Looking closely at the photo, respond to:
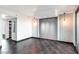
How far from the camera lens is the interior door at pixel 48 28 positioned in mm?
8180

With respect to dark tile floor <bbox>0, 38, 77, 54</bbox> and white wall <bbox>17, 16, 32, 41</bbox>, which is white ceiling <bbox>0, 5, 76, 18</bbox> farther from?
dark tile floor <bbox>0, 38, 77, 54</bbox>

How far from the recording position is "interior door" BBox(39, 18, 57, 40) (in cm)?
818

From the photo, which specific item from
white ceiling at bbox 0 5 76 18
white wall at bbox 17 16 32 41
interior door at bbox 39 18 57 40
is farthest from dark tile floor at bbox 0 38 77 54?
interior door at bbox 39 18 57 40

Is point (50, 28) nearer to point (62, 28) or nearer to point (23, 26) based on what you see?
point (62, 28)

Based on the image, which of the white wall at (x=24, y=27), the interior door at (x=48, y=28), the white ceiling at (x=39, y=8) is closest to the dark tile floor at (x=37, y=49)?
the white wall at (x=24, y=27)

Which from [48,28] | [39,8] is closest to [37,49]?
[39,8]

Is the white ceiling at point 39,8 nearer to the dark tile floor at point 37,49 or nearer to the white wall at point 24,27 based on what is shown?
the white wall at point 24,27

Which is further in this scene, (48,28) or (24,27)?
(48,28)

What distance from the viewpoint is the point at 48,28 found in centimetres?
870

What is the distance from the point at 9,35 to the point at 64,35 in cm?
650

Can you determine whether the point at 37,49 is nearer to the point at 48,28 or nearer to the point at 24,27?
the point at 24,27

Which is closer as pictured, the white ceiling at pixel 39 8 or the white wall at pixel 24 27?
the white ceiling at pixel 39 8
